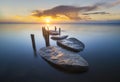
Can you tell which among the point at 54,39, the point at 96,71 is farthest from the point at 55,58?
the point at 54,39

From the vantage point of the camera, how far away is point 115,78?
15.7 meters

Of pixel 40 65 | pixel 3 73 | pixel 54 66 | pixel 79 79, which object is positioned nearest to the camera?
pixel 79 79

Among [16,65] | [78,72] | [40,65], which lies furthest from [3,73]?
[78,72]

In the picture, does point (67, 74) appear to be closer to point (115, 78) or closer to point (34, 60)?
point (115, 78)

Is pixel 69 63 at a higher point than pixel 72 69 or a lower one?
higher

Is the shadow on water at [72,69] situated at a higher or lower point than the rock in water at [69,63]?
lower

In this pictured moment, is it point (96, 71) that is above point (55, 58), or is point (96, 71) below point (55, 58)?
below

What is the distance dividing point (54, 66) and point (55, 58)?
117cm

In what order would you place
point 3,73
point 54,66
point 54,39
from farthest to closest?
point 54,39
point 54,66
point 3,73

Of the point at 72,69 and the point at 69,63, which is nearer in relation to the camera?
the point at 72,69

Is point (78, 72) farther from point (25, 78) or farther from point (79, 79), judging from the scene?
point (25, 78)

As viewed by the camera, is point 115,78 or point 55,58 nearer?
point 115,78

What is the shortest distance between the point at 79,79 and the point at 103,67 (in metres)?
5.36

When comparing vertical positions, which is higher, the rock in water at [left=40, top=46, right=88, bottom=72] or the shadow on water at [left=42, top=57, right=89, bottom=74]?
the rock in water at [left=40, top=46, right=88, bottom=72]
